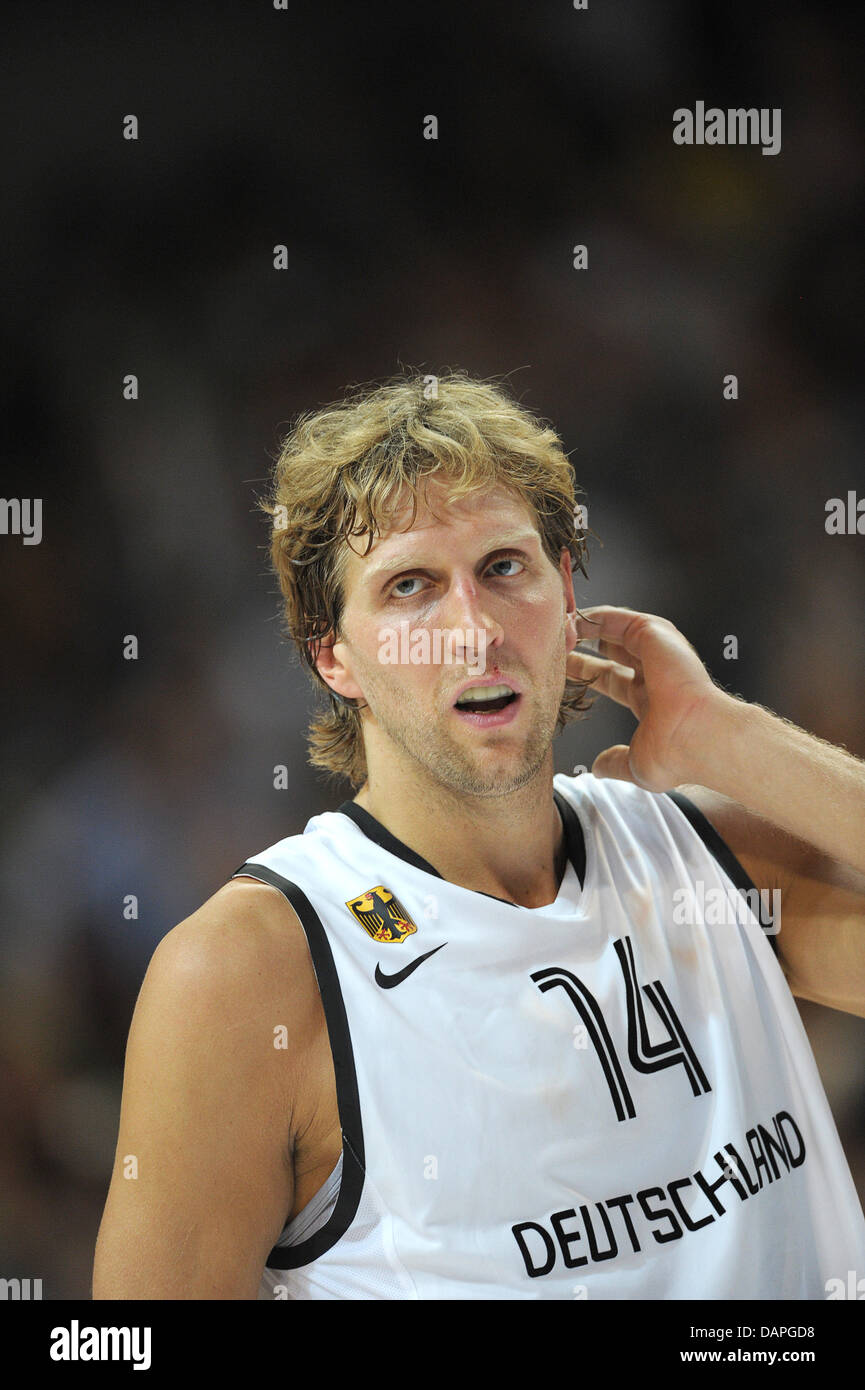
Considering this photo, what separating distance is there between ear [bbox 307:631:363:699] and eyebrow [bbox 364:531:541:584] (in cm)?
15

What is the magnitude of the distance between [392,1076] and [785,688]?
128 cm

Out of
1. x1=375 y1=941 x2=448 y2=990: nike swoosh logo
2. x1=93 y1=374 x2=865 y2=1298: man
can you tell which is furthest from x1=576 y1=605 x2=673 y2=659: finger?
x1=375 y1=941 x2=448 y2=990: nike swoosh logo

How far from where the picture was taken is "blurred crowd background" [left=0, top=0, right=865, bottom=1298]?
6.97ft

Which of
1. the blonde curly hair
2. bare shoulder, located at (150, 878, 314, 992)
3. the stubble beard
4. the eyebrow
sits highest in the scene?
the blonde curly hair

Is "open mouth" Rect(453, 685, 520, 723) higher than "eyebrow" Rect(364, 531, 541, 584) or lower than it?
lower

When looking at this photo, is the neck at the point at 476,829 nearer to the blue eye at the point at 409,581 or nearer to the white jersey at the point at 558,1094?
the white jersey at the point at 558,1094

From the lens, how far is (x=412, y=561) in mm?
1680

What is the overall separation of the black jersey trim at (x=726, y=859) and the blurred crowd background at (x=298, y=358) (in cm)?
46

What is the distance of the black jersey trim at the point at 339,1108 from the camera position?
4.77 ft

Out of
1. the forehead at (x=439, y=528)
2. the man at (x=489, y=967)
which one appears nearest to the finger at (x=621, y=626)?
the man at (x=489, y=967)

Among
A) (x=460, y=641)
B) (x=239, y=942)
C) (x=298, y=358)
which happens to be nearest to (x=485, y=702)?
(x=460, y=641)

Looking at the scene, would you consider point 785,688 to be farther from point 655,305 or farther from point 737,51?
point 737,51

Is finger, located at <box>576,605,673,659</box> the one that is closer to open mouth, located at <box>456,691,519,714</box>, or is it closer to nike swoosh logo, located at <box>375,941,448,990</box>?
open mouth, located at <box>456,691,519,714</box>

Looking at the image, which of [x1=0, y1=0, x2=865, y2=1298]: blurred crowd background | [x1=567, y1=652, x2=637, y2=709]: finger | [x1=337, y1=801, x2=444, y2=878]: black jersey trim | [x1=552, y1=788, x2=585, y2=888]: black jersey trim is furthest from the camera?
[x1=0, y1=0, x2=865, y2=1298]: blurred crowd background
